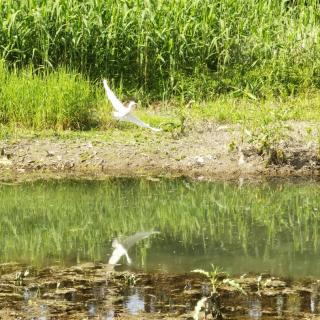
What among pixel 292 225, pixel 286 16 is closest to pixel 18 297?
pixel 292 225

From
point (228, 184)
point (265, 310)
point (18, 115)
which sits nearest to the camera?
point (265, 310)

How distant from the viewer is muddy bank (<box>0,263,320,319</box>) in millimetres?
5621

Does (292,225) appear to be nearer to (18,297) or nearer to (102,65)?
(18,297)

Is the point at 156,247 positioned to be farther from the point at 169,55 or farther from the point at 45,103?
the point at 169,55

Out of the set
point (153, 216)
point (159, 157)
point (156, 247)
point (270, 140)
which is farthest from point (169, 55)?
point (156, 247)

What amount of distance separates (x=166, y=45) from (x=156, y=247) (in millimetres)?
5554

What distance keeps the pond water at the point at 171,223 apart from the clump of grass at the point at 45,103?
1.34 meters

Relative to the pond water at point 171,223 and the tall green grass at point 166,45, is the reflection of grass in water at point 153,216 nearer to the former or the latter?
the pond water at point 171,223

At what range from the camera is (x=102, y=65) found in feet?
40.9

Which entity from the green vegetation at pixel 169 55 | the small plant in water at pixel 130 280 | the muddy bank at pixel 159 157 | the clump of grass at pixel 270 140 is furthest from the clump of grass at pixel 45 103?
the small plant in water at pixel 130 280

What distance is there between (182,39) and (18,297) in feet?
23.2

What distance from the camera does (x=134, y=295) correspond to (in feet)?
19.7

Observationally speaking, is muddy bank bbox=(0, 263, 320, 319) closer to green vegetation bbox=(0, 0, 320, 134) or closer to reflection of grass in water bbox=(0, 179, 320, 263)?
reflection of grass in water bbox=(0, 179, 320, 263)

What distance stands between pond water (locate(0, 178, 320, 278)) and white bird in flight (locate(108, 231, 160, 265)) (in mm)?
52
